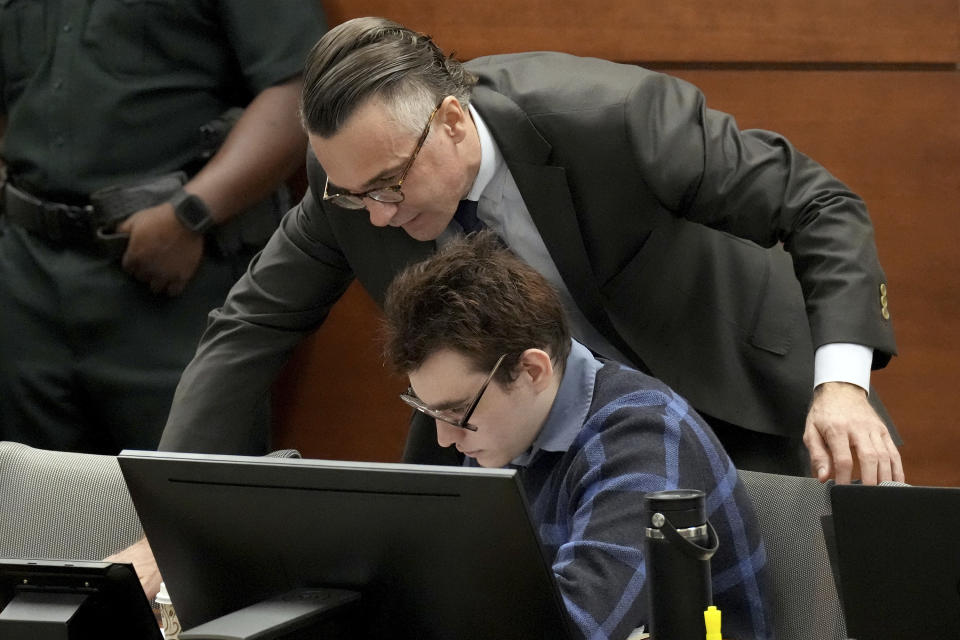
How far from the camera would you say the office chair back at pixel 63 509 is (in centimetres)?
204

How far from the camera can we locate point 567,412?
170 centimetres

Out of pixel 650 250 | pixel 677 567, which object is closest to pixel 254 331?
pixel 650 250

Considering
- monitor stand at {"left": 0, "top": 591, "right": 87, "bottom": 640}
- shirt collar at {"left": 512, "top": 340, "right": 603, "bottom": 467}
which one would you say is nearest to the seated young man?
shirt collar at {"left": 512, "top": 340, "right": 603, "bottom": 467}

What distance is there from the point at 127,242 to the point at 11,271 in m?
0.26

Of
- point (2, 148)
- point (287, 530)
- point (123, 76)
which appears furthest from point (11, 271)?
point (287, 530)

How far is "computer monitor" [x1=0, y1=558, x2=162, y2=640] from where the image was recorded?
128cm

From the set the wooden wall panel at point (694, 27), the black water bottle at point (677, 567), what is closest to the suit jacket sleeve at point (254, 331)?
the wooden wall panel at point (694, 27)

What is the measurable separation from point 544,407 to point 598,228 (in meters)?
0.43

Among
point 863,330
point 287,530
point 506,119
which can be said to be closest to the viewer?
point 287,530

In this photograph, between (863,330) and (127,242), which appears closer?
(863,330)

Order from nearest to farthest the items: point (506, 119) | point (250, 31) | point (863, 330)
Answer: point (863, 330) → point (506, 119) → point (250, 31)

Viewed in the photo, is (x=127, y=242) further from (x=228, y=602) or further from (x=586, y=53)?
(x=228, y=602)

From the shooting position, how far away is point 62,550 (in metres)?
2.04

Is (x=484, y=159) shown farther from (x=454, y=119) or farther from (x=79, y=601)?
(x=79, y=601)
